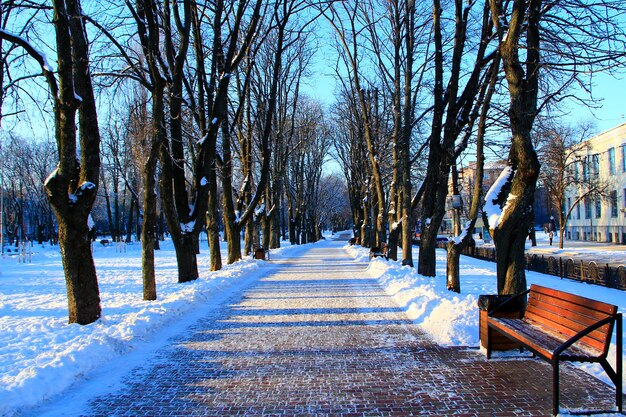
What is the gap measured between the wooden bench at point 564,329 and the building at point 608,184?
48.4 metres

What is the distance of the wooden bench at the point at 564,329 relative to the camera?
436cm

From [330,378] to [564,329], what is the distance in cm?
250

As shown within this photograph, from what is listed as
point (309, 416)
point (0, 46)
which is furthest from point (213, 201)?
point (309, 416)

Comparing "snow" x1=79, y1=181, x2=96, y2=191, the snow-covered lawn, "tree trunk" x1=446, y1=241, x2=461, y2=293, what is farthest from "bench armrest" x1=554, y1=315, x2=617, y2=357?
"tree trunk" x1=446, y1=241, x2=461, y2=293

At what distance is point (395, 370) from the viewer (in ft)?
19.1

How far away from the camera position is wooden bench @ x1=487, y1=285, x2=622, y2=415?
4359mm

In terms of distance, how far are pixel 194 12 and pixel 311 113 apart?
27358mm

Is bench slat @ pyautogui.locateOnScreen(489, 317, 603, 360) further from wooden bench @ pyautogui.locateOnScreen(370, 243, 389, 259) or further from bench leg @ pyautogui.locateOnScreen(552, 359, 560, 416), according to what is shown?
wooden bench @ pyautogui.locateOnScreen(370, 243, 389, 259)

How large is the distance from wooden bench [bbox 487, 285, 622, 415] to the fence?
12.7 meters

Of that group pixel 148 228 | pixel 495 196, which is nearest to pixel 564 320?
pixel 495 196

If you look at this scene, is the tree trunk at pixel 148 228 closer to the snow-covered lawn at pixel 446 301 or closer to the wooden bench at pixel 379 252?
the snow-covered lawn at pixel 446 301

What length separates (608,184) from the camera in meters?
49.2

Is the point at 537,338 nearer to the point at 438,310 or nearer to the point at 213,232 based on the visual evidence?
the point at 438,310

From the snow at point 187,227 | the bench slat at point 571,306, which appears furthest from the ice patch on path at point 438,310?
the snow at point 187,227
